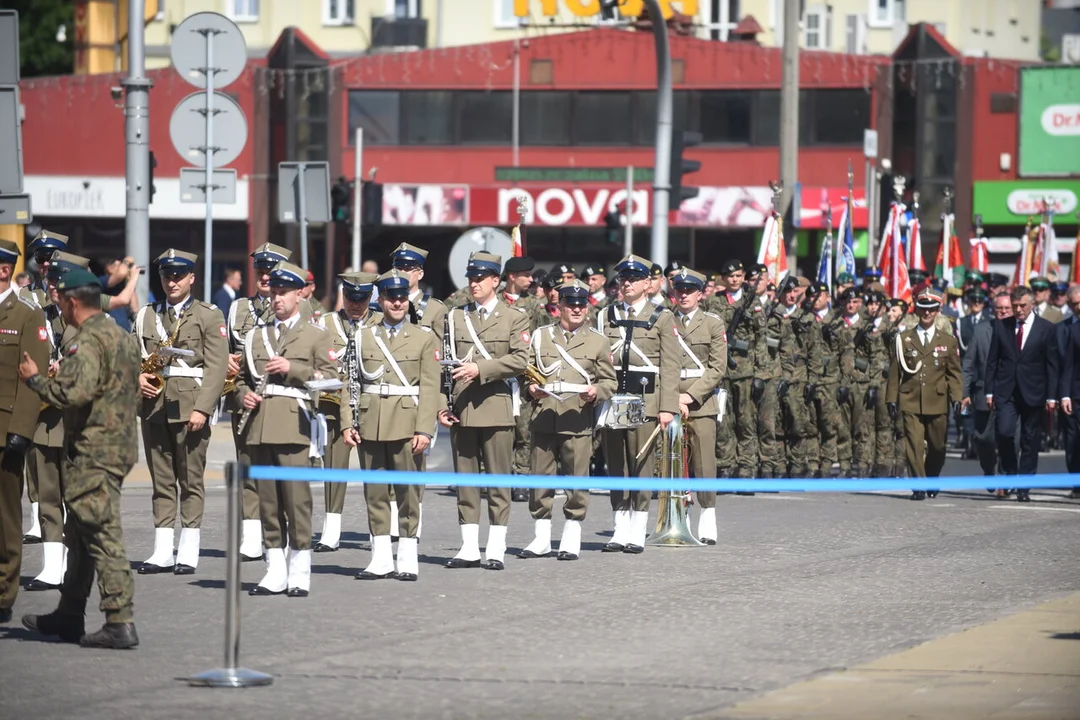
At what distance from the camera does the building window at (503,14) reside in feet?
191

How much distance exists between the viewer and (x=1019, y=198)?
46125mm

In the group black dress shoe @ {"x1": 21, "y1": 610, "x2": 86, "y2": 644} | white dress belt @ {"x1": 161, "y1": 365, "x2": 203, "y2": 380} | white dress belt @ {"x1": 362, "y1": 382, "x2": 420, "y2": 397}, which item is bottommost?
black dress shoe @ {"x1": 21, "y1": 610, "x2": 86, "y2": 644}

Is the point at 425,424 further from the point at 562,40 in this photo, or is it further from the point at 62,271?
the point at 562,40

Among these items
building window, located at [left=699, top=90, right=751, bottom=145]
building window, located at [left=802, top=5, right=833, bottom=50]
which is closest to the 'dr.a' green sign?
building window, located at [left=699, top=90, right=751, bottom=145]

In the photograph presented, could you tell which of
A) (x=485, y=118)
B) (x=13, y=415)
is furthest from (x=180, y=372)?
(x=485, y=118)

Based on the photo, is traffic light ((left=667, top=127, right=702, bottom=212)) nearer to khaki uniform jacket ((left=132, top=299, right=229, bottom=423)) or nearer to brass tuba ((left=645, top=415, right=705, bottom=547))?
brass tuba ((left=645, top=415, right=705, bottom=547))

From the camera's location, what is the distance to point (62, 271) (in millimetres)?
12570

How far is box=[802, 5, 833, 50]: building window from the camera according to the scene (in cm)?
5759

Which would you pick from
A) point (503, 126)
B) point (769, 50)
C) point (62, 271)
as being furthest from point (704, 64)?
point (62, 271)

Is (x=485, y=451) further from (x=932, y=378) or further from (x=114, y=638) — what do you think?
(x=932, y=378)

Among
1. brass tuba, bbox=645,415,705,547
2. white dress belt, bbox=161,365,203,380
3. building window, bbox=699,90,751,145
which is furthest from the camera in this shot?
building window, bbox=699,90,751,145

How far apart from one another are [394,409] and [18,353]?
Answer: 2407mm

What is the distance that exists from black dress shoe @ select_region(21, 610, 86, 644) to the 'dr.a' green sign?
3873 cm

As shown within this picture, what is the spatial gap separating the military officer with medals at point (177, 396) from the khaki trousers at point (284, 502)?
0.77 m
